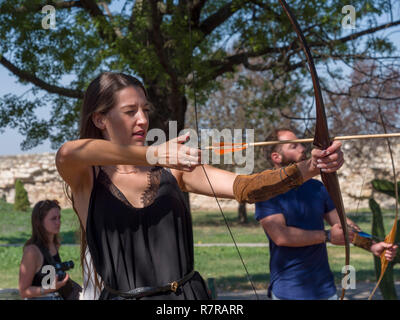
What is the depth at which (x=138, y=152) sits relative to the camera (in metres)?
1.78

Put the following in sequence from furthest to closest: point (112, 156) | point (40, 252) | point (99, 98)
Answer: point (40, 252) → point (99, 98) → point (112, 156)

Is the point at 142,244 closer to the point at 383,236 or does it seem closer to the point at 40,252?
the point at 40,252

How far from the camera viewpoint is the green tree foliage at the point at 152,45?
652 cm

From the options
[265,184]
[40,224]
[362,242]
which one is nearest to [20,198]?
[40,224]

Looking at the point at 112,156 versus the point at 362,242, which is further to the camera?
the point at 362,242

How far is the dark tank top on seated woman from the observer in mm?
1867

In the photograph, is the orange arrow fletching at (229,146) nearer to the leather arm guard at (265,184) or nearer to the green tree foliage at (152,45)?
the leather arm guard at (265,184)

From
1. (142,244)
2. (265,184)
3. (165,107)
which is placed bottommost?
(142,244)

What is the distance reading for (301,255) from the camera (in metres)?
3.37

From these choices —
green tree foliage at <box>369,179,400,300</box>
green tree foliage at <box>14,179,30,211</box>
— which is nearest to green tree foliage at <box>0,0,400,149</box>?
green tree foliage at <box>369,179,400,300</box>

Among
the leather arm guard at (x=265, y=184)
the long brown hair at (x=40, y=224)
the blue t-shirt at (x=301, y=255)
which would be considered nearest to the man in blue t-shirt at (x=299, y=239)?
the blue t-shirt at (x=301, y=255)

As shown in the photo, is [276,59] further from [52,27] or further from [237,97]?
[237,97]

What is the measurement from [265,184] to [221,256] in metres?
8.96

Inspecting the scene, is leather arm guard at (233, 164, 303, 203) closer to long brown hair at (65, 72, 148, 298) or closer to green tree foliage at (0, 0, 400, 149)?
long brown hair at (65, 72, 148, 298)
